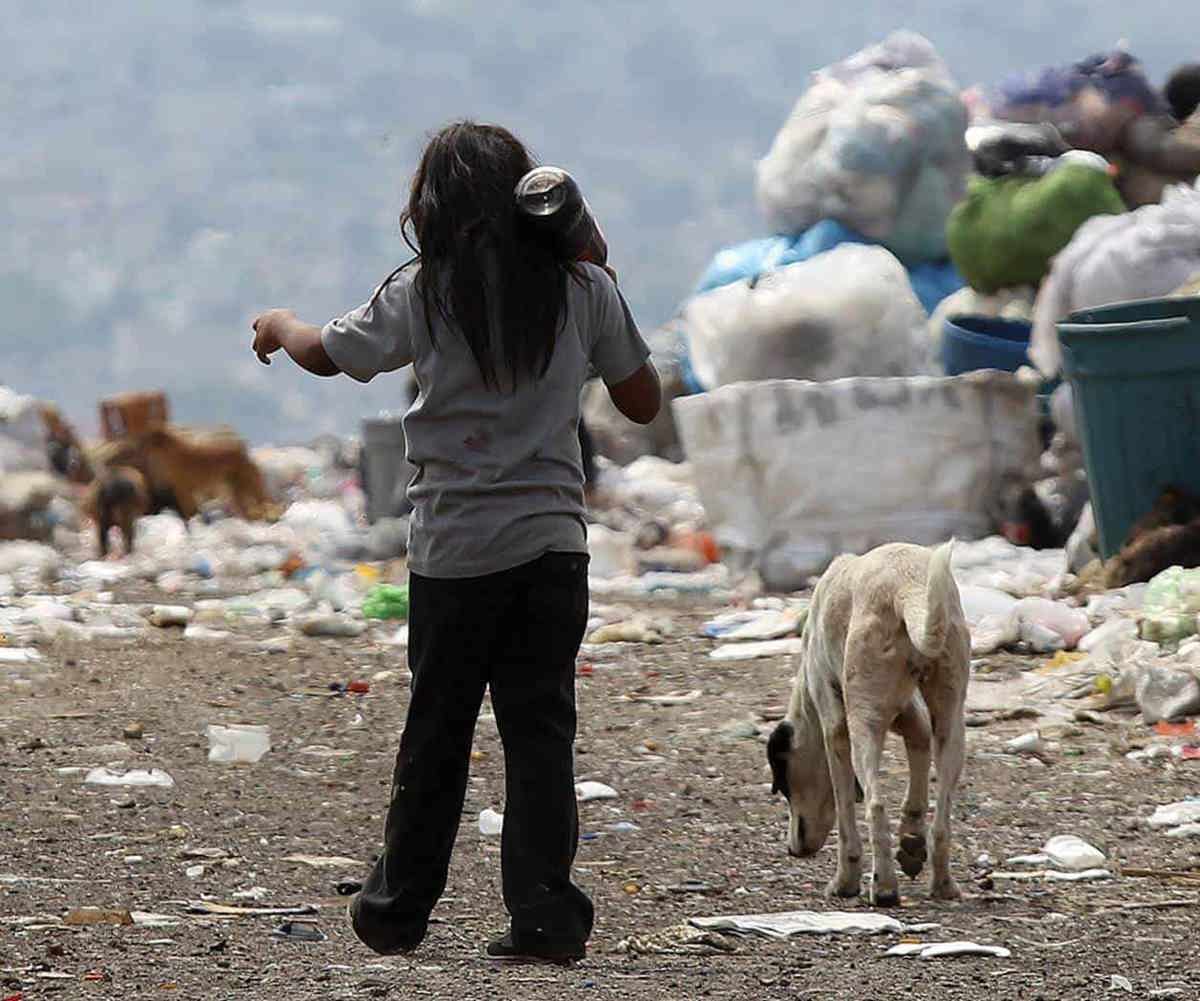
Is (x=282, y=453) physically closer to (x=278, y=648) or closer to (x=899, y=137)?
(x=899, y=137)

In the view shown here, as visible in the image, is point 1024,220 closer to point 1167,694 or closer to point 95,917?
point 1167,694

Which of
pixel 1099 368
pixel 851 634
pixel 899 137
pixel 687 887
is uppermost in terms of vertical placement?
pixel 899 137

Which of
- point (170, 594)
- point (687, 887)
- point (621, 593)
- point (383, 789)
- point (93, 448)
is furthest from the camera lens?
point (93, 448)

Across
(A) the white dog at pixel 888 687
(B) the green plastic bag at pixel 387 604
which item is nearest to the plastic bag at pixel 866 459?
(B) the green plastic bag at pixel 387 604

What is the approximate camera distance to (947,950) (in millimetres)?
3650

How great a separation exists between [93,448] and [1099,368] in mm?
11853

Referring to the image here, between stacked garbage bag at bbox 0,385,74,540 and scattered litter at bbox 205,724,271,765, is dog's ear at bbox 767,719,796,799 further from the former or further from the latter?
stacked garbage bag at bbox 0,385,74,540

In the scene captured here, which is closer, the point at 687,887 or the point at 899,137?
the point at 687,887

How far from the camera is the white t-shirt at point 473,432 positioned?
3.35 meters

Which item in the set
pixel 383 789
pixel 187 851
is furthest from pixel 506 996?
pixel 383 789

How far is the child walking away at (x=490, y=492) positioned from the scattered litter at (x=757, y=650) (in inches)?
178

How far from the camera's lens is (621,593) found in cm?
1032

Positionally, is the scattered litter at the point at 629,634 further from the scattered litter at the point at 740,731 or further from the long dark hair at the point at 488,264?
the long dark hair at the point at 488,264

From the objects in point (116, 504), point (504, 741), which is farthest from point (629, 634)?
point (116, 504)
